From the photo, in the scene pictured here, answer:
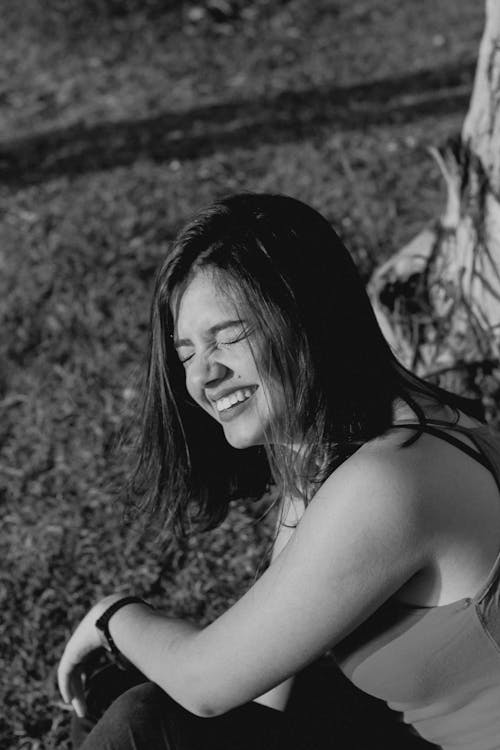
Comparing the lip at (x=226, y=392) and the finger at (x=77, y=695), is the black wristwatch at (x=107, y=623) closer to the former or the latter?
the finger at (x=77, y=695)

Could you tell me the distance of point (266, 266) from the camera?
1870 millimetres

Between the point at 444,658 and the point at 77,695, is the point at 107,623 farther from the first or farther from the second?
the point at 444,658

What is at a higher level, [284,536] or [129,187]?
[129,187]

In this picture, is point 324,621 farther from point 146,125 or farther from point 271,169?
point 146,125

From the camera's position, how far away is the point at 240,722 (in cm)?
222

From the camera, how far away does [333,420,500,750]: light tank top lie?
5.95 ft

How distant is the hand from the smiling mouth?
64cm

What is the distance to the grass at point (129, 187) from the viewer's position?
3.21 m

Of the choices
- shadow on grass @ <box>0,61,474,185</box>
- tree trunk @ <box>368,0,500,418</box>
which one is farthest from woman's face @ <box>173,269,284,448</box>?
shadow on grass @ <box>0,61,474,185</box>

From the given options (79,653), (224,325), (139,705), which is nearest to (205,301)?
(224,325)

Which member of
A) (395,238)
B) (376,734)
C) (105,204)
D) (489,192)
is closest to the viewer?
(376,734)

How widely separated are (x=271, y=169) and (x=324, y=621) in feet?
13.4

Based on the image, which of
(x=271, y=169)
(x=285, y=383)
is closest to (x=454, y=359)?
(x=285, y=383)

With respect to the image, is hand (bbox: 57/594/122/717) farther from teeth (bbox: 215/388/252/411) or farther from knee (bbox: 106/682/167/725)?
teeth (bbox: 215/388/252/411)
